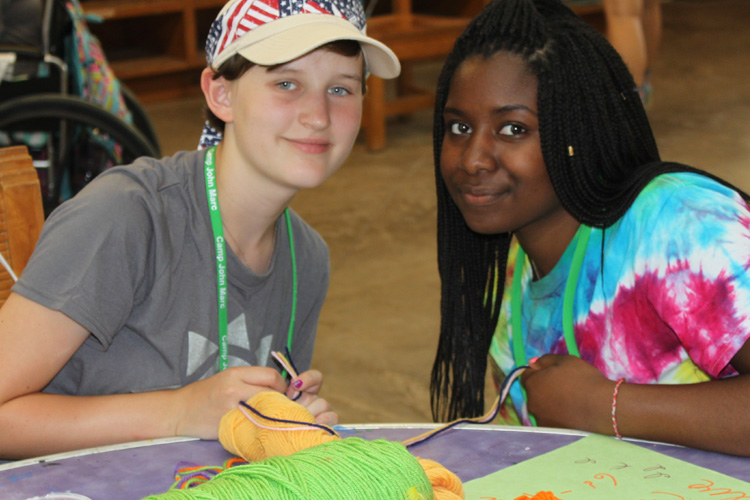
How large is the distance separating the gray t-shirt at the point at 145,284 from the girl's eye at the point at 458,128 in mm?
330

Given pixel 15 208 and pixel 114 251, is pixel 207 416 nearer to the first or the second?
pixel 114 251

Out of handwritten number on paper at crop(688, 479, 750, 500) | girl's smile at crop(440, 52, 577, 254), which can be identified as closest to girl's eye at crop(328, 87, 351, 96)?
girl's smile at crop(440, 52, 577, 254)

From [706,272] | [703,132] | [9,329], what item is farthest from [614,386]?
[703,132]

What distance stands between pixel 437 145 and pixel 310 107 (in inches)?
10.6

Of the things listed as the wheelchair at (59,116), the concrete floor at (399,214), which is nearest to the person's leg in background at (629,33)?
the concrete floor at (399,214)

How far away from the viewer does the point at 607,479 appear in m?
0.88

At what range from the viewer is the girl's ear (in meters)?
1.27

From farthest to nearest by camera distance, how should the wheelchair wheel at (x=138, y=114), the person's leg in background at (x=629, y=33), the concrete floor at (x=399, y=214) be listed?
the wheelchair wheel at (x=138, y=114) → the person's leg in background at (x=629, y=33) → the concrete floor at (x=399, y=214)

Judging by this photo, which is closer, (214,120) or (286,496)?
(286,496)

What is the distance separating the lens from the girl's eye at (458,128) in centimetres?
127

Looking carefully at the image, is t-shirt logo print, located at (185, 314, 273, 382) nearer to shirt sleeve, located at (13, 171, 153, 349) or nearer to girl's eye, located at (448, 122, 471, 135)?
shirt sleeve, located at (13, 171, 153, 349)

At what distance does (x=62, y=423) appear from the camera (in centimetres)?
106

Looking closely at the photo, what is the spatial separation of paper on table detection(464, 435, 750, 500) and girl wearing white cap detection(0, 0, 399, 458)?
0.97ft

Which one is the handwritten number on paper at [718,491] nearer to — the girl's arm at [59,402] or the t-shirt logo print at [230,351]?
the girl's arm at [59,402]
